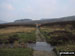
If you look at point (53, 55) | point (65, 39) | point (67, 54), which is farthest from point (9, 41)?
point (67, 54)

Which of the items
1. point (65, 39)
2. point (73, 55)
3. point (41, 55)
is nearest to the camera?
point (73, 55)

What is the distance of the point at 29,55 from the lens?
8.98 m

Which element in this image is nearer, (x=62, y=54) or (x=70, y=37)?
(x=62, y=54)

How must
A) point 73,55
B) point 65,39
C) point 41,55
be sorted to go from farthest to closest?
1. point 65,39
2. point 41,55
3. point 73,55

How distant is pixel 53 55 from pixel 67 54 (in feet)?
3.66

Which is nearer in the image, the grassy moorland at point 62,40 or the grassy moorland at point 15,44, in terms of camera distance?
the grassy moorland at point 15,44

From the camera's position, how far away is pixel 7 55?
884 centimetres

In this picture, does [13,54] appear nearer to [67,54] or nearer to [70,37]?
[67,54]

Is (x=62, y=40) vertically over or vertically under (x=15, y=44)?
under

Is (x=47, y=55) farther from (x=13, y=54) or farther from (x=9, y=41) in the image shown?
(x=9, y=41)

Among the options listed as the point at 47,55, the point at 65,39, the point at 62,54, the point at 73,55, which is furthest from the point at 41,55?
the point at 65,39

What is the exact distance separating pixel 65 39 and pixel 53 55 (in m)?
6.24

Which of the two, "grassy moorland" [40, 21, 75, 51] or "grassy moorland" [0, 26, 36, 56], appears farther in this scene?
"grassy moorland" [40, 21, 75, 51]

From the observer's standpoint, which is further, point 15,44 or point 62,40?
point 62,40
